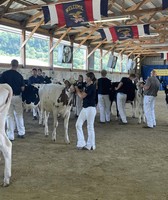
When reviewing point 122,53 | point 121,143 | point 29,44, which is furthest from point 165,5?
point 122,53

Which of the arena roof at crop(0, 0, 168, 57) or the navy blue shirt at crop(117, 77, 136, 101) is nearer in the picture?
the navy blue shirt at crop(117, 77, 136, 101)

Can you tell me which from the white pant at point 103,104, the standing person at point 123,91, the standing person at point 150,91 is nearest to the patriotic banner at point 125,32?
the standing person at point 123,91

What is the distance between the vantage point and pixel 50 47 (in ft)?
66.2

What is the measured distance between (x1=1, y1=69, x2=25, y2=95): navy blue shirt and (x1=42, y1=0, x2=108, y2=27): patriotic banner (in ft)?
10.4

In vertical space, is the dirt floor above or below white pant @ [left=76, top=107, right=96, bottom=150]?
below

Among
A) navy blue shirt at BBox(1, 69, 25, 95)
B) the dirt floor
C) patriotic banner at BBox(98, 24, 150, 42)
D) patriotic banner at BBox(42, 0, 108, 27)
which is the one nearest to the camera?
the dirt floor

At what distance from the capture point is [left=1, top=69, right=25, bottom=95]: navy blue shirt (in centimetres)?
695

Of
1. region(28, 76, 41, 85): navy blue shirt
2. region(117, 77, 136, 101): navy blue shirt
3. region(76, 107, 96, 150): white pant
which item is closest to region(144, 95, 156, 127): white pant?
region(117, 77, 136, 101): navy blue shirt

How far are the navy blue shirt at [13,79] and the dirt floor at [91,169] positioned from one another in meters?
1.19

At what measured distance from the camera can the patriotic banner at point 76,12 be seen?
9.02 meters

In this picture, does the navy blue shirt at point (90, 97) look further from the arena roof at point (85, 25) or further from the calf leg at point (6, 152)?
the arena roof at point (85, 25)

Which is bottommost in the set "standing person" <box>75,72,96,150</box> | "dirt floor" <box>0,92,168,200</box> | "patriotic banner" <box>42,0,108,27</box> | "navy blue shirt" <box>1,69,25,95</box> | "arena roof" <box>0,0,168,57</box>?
"dirt floor" <box>0,92,168,200</box>

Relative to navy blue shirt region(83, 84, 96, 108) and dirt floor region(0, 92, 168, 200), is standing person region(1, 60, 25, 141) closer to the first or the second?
dirt floor region(0, 92, 168, 200)

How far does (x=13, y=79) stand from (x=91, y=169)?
2987 mm
